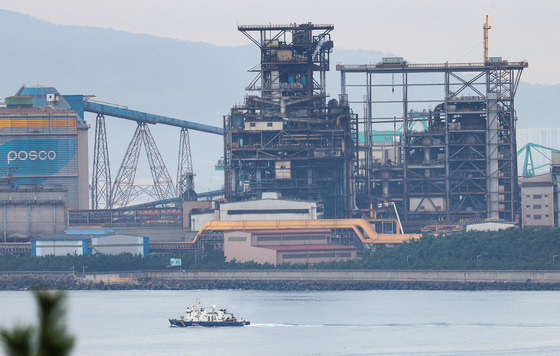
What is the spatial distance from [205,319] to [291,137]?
57410 millimetres

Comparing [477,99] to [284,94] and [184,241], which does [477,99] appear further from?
[184,241]

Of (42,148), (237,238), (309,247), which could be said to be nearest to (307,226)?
(309,247)

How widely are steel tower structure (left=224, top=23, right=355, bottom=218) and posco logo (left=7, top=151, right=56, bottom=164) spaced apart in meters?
25.5

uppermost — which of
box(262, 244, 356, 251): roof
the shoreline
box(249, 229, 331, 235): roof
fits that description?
box(249, 229, 331, 235): roof

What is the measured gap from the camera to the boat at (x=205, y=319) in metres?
76.4

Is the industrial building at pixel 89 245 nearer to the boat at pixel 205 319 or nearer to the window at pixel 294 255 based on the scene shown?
the window at pixel 294 255

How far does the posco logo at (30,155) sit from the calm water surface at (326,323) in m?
46.5

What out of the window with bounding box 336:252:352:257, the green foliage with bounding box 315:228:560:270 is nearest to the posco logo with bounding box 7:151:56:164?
the window with bounding box 336:252:352:257

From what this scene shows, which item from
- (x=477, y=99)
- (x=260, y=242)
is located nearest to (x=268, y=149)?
(x=260, y=242)

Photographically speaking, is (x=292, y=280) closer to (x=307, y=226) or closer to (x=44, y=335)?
(x=307, y=226)

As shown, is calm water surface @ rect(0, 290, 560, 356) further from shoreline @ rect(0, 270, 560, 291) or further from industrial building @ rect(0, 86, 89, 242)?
industrial building @ rect(0, 86, 89, 242)

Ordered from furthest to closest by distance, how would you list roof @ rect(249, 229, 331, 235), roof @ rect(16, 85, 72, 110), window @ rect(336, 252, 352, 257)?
roof @ rect(16, 85, 72, 110) → roof @ rect(249, 229, 331, 235) → window @ rect(336, 252, 352, 257)

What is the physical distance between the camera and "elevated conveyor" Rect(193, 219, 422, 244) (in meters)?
122

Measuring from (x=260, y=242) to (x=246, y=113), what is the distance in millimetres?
21027
